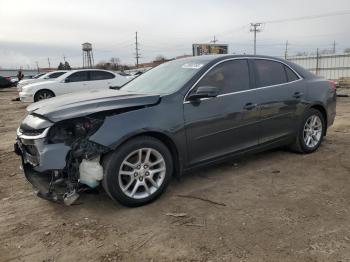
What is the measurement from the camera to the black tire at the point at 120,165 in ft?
12.2

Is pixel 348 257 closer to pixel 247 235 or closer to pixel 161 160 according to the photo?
pixel 247 235

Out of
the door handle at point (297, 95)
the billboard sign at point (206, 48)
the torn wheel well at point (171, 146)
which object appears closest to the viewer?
the torn wheel well at point (171, 146)

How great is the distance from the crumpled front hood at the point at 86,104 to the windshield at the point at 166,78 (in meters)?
0.38

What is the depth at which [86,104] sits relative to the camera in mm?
3920

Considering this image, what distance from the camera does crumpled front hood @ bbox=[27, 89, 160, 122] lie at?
3760 millimetres

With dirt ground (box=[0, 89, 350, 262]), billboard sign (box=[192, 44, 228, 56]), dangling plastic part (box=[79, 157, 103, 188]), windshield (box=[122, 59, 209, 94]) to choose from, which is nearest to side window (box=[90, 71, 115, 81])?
windshield (box=[122, 59, 209, 94])

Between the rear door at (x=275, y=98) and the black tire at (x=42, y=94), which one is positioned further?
→ the black tire at (x=42, y=94)

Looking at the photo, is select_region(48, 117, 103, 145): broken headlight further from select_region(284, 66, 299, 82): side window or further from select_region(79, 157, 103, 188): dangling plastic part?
select_region(284, 66, 299, 82): side window

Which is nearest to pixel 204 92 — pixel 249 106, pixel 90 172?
pixel 249 106

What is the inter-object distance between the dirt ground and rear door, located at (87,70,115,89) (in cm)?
1060

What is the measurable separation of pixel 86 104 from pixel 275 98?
273 centimetres

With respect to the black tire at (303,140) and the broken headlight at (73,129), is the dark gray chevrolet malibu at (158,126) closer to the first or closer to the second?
the broken headlight at (73,129)

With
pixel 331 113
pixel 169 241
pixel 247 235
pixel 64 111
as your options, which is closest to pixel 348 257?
pixel 247 235

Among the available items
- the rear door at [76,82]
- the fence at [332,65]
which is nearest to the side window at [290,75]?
the rear door at [76,82]
